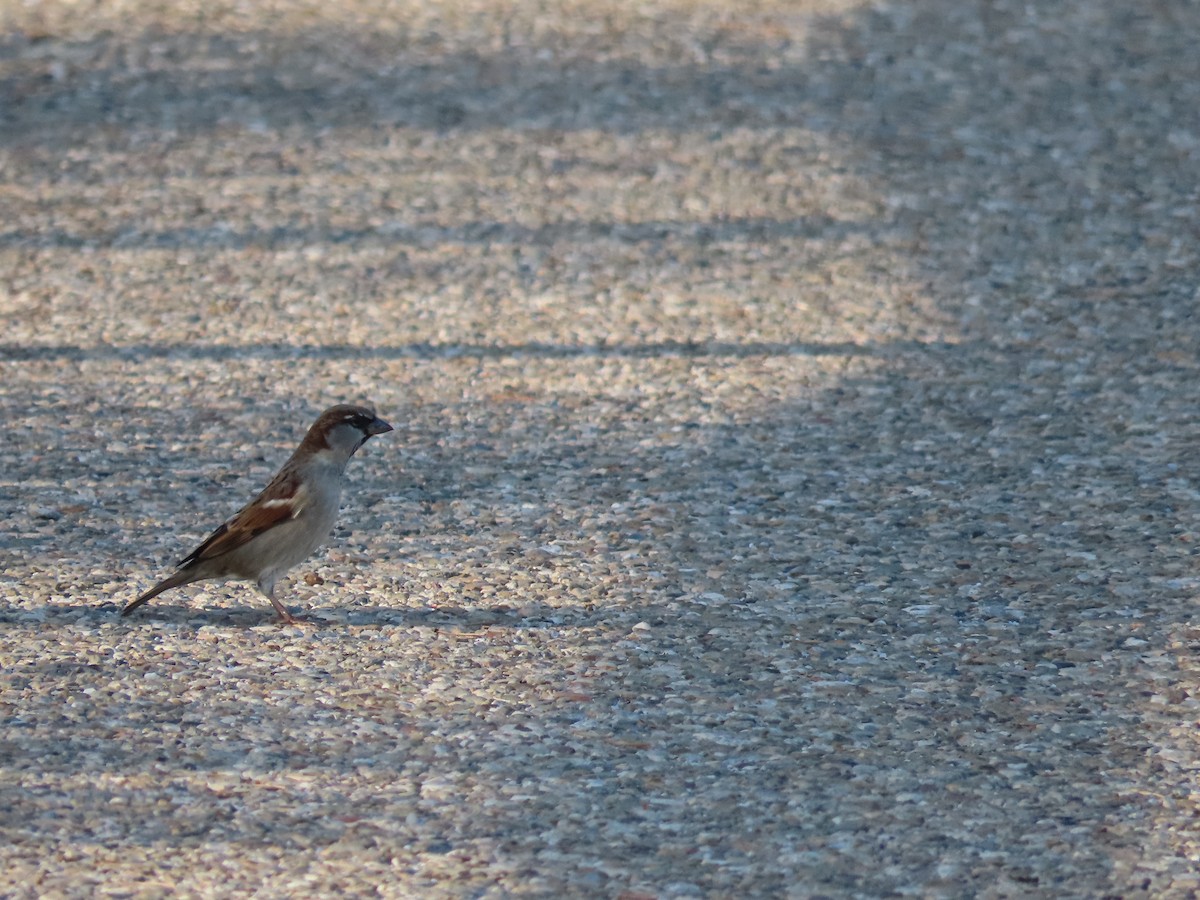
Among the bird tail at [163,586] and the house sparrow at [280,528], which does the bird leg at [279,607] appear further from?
the bird tail at [163,586]

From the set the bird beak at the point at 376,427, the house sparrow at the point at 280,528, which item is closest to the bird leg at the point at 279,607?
the house sparrow at the point at 280,528

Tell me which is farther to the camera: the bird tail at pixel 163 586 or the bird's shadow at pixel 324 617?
the bird's shadow at pixel 324 617

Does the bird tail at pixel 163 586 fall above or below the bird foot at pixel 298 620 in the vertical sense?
above

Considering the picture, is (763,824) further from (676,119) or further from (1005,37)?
(1005,37)

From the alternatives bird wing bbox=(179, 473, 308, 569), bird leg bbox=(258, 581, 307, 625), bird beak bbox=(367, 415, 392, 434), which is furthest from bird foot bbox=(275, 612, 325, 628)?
bird beak bbox=(367, 415, 392, 434)

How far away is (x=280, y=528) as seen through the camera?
5645mm

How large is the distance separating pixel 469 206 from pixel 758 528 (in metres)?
3.82

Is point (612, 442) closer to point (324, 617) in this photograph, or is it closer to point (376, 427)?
point (376, 427)

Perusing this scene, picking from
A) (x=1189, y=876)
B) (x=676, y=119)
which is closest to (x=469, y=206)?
(x=676, y=119)

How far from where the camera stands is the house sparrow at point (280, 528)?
18.4ft

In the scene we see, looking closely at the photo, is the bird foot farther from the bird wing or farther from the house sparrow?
the bird wing

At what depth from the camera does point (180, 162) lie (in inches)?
404

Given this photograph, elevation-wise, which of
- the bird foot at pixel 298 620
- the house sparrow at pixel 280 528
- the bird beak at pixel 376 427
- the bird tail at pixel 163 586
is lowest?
the bird foot at pixel 298 620

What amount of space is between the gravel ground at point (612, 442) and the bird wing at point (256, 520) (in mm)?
309
